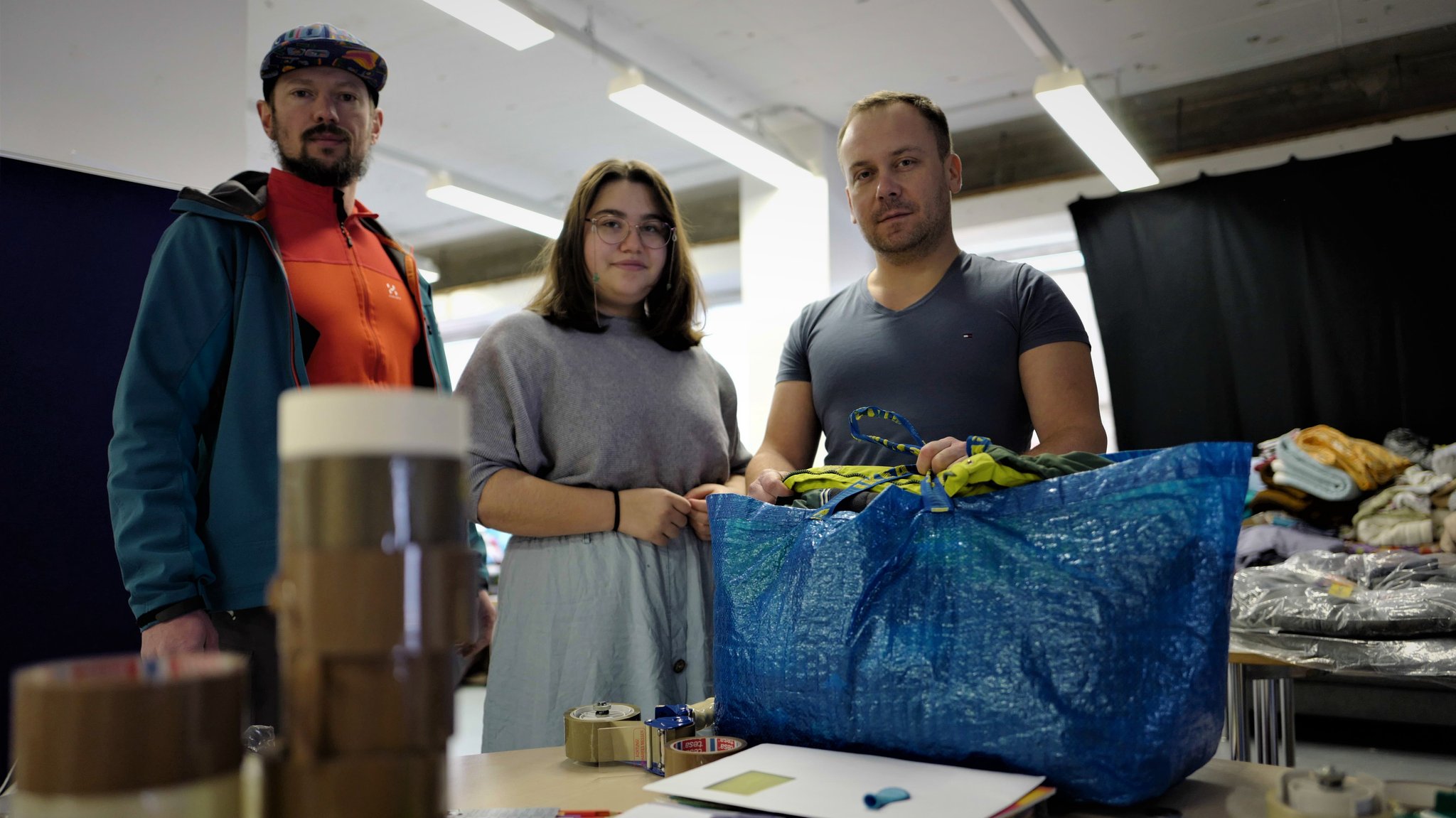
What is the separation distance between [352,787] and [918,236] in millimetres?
1277

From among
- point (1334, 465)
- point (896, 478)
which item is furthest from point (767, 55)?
point (896, 478)

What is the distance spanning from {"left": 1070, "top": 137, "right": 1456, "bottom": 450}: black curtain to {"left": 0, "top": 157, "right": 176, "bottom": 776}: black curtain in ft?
14.9

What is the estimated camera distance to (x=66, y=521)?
2.21 m

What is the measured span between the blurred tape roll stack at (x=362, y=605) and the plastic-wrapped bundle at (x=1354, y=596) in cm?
299

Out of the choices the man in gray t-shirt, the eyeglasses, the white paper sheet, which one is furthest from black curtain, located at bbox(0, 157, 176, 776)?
the white paper sheet

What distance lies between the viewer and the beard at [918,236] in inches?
59.6

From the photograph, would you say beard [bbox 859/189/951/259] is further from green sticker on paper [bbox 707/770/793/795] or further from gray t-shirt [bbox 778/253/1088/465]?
green sticker on paper [bbox 707/770/793/795]

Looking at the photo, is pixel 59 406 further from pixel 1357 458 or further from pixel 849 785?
pixel 1357 458

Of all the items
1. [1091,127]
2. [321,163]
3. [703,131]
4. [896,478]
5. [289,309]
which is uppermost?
[703,131]

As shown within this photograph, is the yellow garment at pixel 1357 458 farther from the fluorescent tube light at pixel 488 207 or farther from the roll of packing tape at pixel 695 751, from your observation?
the fluorescent tube light at pixel 488 207

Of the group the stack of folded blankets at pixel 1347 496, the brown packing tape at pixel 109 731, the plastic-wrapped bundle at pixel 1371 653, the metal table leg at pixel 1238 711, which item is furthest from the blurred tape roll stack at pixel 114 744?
the stack of folded blankets at pixel 1347 496

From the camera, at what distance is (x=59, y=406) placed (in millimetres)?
2209

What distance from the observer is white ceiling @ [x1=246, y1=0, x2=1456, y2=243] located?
14.5 feet

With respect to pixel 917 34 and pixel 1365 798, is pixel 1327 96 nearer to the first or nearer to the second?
pixel 917 34
